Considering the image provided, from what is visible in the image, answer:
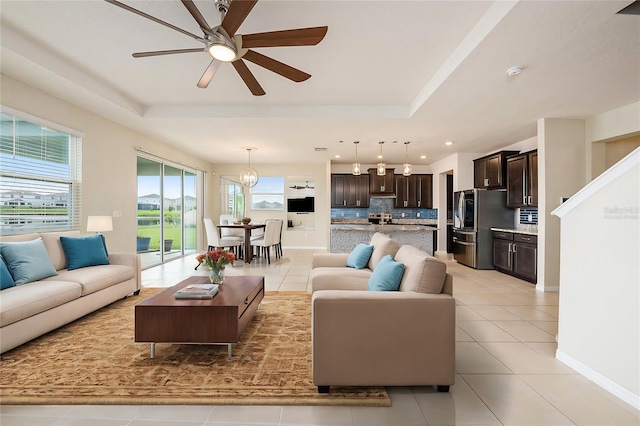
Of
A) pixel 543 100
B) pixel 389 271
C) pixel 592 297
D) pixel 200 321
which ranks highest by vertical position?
pixel 543 100

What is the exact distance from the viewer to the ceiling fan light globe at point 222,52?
211 centimetres

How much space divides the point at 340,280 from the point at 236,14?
244cm

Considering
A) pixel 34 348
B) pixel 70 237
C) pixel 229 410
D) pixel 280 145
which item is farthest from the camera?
pixel 280 145

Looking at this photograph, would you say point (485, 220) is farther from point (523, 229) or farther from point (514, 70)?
point (514, 70)

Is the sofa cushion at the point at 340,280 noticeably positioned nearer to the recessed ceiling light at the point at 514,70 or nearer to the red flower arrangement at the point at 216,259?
the red flower arrangement at the point at 216,259

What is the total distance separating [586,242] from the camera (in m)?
2.28

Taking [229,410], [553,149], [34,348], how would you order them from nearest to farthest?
[229,410], [34,348], [553,149]

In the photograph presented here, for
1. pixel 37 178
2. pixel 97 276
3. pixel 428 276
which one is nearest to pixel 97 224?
pixel 37 178

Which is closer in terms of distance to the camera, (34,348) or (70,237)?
(34,348)

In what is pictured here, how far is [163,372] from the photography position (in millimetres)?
2189

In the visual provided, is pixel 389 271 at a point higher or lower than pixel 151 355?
higher

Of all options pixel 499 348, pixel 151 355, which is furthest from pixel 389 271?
pixel 151 355

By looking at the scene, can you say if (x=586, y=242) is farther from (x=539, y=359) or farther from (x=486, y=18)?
(x=486, y=18)

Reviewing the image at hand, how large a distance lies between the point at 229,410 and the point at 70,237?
3.07m
